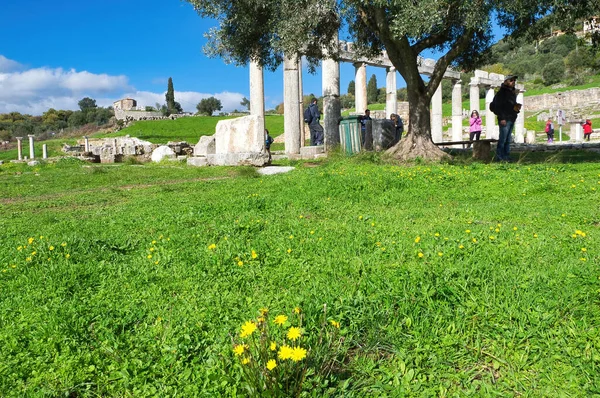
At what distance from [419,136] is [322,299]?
10152 millimetres

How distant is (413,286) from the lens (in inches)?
133

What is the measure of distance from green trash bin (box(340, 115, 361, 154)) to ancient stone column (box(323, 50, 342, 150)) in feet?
7.39

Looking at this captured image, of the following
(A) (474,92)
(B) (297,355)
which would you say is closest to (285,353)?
(B) (297,355)

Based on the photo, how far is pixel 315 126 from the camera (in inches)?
809

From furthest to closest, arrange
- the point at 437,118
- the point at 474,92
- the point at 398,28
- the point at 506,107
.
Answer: the point at 474,92 → the point at 437,118 → the point at 506,107 → the point at 398,28

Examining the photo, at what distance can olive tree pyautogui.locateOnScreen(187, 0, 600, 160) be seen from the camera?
10.0 m

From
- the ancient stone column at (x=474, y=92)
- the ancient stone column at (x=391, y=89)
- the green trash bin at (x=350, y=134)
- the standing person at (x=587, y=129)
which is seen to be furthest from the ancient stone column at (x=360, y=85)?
the standing person at (x=587, y=129)

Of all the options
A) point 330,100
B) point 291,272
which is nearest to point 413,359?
point 291,272

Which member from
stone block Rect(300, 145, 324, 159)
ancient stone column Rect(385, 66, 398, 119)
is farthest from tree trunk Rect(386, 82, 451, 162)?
ancient stone column Rect(385, 66, 398, 119)

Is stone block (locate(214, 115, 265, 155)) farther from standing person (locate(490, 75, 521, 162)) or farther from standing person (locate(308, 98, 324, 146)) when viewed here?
standing person (locate(490, 75, 521, 162))

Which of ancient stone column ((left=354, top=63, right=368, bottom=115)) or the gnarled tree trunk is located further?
ancient stone column ((left=354, top=63, right=368, bottom=115))

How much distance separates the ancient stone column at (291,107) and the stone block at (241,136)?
3069 mm

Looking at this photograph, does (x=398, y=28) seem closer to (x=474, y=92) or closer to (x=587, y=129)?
(x=474, y=92)

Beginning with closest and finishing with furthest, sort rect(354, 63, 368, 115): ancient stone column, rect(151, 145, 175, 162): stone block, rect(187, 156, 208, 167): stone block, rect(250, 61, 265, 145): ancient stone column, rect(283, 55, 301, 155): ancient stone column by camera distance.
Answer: rect(187, 156, 208, 167): stone block, rect(283, 55, 301, 155): ancient stone column, rect(250, 61, 265, 145): ancient stone column, rect(151, 145, 175, 162): stone block, rect(354, 63, 368, 115): ancient stone column
